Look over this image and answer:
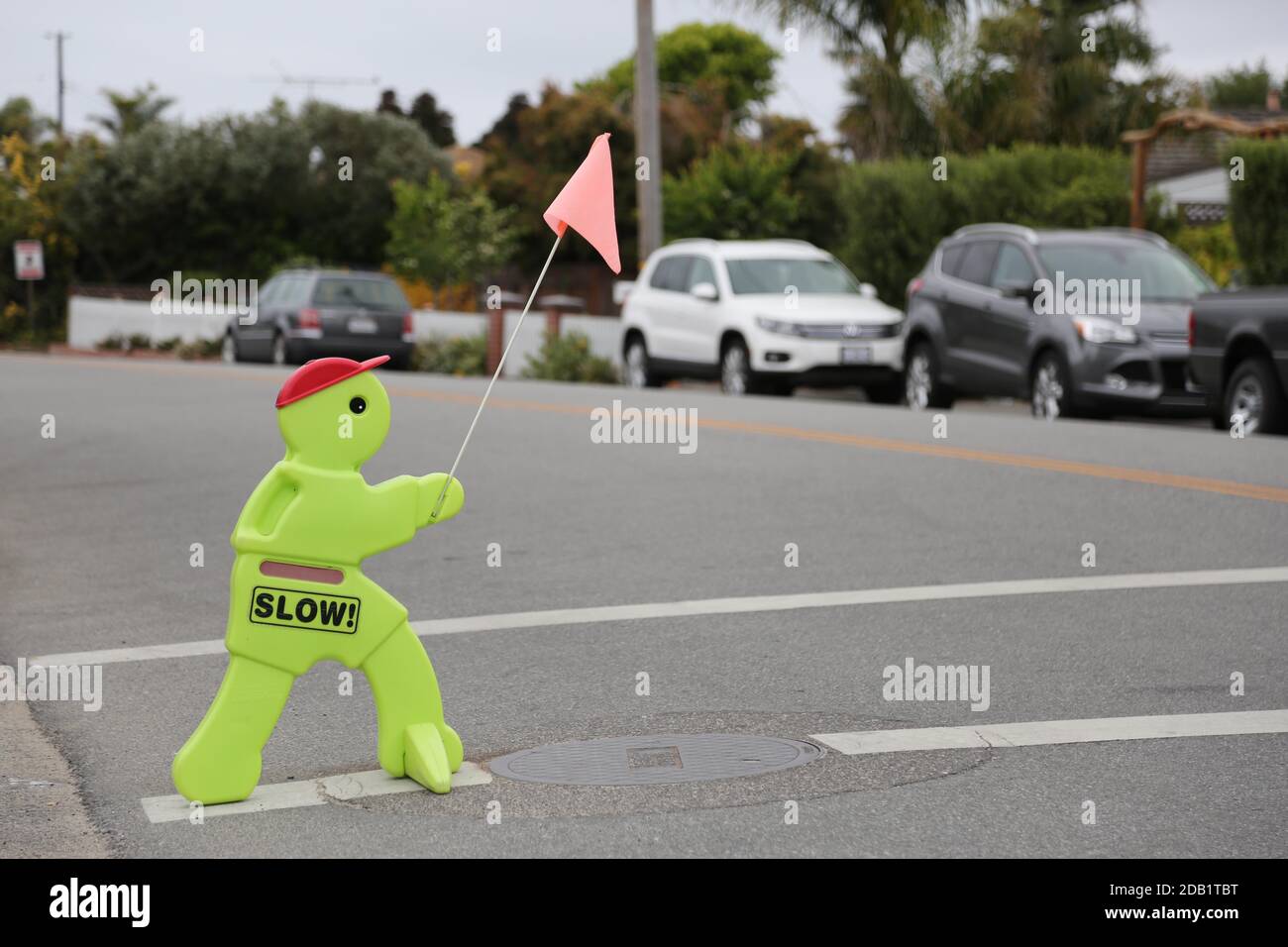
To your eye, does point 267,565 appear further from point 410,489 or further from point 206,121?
point 206,121

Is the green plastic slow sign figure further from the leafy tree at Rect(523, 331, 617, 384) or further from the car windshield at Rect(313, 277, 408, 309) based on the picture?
the car windshield at Rect(313, 277, 408, 309)

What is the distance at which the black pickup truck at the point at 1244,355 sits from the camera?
600 inches

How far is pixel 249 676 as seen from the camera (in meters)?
5.34

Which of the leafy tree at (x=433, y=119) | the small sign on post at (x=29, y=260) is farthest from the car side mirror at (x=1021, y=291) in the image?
the leafy tree at (x=433, y=119)

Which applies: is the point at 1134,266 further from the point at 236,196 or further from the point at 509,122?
the point at 509,122

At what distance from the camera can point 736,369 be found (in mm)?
21781

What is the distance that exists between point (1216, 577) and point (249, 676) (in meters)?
5.22

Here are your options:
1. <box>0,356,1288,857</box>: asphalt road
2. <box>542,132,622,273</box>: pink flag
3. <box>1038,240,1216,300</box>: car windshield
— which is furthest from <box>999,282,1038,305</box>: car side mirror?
<box>542,132,622,273</box>: pink flag

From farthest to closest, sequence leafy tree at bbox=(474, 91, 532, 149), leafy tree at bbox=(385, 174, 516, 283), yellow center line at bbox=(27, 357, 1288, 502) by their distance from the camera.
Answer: leafy tree at bbox=(474, 91, 532, 149) < leafy tree at bbox=(385, 174, 516, 283) < yellow center line at bbox=(27, 357, 1288, 502)

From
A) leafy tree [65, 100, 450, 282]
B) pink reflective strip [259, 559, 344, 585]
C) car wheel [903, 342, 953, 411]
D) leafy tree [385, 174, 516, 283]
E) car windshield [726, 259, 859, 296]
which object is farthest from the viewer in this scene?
leafy tree [65, 100, 450, 282]

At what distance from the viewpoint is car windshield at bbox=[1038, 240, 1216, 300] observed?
59.8 ft

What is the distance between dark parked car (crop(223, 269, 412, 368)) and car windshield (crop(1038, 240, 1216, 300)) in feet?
43.2

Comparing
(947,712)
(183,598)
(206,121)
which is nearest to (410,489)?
(947,712)

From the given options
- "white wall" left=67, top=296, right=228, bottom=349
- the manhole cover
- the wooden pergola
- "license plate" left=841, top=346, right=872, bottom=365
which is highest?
the wooden pergola
